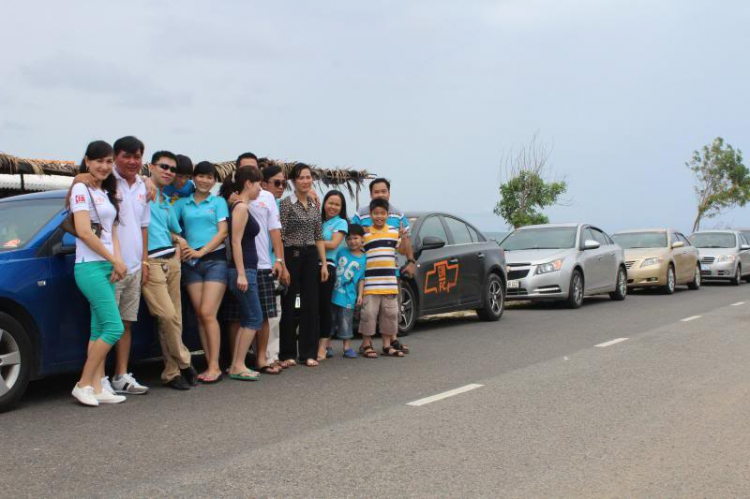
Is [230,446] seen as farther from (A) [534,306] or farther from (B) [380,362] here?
(A) [534,306]

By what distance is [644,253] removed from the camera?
19062 mm

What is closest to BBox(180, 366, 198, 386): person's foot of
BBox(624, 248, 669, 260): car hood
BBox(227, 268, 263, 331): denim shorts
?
BBox(227, 268, 263, 331): denim shorts

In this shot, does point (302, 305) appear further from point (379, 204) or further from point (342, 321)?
point (379, 204)

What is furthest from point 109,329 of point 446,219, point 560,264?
point 560,264

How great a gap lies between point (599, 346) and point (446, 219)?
3220 millimetres

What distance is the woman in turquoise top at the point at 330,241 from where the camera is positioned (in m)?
8.18

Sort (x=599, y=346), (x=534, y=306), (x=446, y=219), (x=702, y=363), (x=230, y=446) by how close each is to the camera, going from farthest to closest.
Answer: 1. (x=534, y=306)
2. (x=446, y=219)
3. (x=599, y=346)
4. (x=702, y=363)
5. (x=230, y=446)

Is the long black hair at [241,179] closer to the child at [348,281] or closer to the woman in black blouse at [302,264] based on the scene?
the woman in black blouse at [302,264]

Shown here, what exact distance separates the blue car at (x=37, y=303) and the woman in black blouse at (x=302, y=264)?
2.11 meters

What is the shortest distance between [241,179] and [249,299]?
1046 mm

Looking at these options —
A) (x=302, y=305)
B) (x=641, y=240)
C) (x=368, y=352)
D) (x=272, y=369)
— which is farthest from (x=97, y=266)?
(x=641, y=240)

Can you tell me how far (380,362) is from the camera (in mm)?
8305

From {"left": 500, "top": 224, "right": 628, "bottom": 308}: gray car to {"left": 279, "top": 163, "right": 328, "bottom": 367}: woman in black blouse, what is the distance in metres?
→ 7.24

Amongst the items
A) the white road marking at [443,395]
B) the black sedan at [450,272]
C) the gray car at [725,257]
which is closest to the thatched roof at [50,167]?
the black sedan at [450,272]
